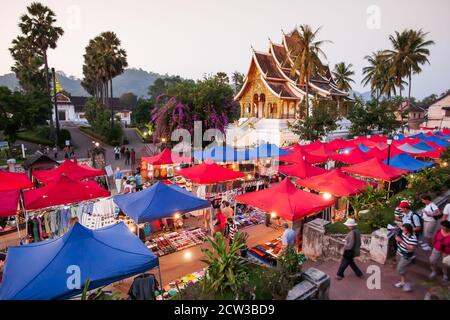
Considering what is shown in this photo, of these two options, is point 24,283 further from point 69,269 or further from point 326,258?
point 326,258

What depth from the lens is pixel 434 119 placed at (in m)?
54.1

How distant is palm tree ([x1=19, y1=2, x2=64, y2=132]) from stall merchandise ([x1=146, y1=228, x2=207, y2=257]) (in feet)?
93.2

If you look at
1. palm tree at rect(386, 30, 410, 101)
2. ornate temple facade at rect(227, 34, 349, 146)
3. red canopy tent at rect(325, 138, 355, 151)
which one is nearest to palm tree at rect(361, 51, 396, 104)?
palm tree at rect(386, 30, 410, 101)

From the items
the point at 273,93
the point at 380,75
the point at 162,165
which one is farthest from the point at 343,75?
the point at 162,165

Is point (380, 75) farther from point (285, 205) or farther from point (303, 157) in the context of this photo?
point (285, 205)

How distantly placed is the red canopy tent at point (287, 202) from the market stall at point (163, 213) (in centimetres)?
193

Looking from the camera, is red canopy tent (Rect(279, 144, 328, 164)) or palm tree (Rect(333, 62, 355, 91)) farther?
palm tree (Rect(333, 62, 355, 91))

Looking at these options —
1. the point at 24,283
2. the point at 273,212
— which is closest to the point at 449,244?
the point at 273,212

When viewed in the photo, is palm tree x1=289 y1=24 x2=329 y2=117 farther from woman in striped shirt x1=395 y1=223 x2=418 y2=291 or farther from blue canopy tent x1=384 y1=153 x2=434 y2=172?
woman in striped shirt x1=395 y1=223 x2=418 y2=291

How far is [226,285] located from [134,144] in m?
37.6

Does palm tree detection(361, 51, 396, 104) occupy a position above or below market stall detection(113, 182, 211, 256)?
above

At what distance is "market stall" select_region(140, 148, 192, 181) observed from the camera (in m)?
17.7

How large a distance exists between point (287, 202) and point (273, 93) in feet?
89.4
